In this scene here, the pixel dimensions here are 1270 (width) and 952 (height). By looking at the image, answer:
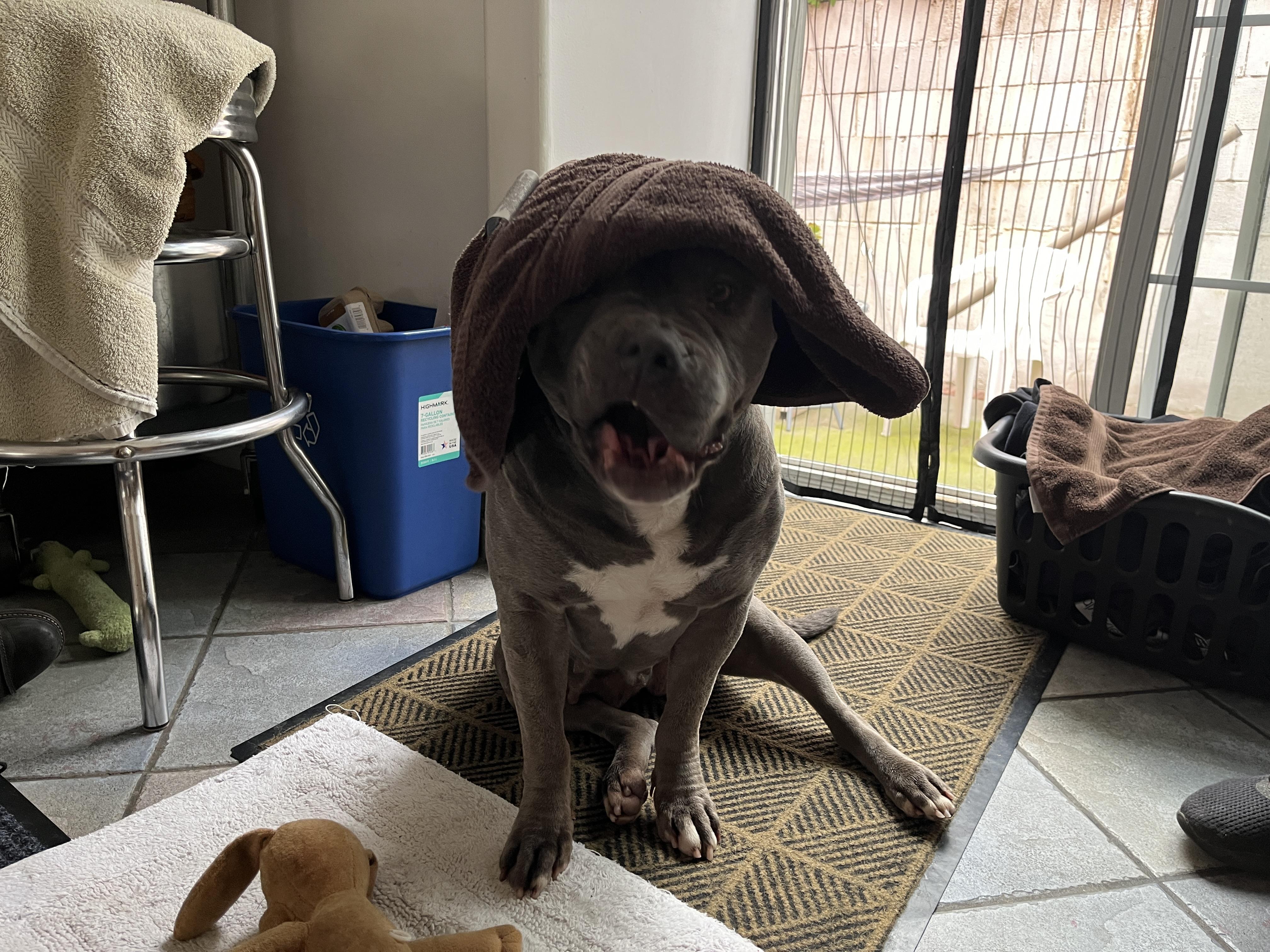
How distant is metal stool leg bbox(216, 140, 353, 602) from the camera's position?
1.49 metres

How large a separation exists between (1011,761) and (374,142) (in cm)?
172

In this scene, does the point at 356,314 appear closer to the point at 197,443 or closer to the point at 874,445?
the point at 197,443

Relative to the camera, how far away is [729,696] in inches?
57.8

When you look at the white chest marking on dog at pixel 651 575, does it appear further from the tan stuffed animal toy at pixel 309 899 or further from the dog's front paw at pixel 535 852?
the tan stuffed animal toy at pixel 309 899

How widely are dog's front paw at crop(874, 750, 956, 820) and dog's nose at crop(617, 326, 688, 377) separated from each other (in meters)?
0.75

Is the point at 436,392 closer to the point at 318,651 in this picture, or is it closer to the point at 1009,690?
the point at 318,651

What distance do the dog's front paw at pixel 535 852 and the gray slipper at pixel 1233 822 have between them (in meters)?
0.79

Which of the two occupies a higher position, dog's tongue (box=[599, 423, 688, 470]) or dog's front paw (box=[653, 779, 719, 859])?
dog's tongue (box=[599, 423, 688, 470])

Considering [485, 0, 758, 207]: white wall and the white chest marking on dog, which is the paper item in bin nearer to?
[485, 0, 758, 207]: white wall

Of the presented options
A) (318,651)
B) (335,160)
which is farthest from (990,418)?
(335,160)

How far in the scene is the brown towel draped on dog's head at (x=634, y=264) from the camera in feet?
2.44

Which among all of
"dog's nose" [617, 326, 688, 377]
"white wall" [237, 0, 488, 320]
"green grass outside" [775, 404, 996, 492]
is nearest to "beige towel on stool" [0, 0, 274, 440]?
"white wall" [237, 0, 488, 320]

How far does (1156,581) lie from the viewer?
60.2 inches

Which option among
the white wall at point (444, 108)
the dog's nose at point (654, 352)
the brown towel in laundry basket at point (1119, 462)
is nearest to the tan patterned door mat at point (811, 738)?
the brown towel in laundry basket at point (1119, 462)
